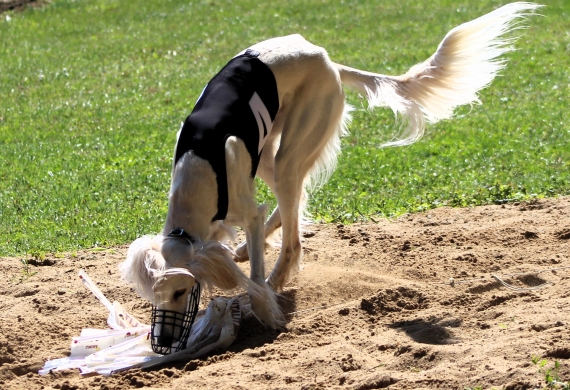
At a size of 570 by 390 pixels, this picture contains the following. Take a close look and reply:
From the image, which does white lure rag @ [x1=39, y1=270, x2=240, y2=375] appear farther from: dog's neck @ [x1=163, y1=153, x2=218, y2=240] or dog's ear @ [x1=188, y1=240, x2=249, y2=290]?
dog's neck @ [x1=163, y1=153, x2=218, y2=240]

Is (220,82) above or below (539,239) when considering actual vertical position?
above

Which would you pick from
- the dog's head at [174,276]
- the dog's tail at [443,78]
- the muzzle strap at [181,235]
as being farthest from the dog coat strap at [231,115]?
the dog's tail at [443,78]

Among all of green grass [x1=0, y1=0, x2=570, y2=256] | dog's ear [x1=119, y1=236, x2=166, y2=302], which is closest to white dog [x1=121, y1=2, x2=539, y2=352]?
dog's ear [x1=119, y1=236, x2=166, y2=302]

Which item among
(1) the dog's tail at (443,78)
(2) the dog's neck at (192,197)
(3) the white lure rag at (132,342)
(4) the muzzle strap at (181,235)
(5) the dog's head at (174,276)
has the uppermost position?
(1) the dog's tail at (443,78)

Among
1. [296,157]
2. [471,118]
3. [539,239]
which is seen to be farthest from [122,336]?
[471,118]

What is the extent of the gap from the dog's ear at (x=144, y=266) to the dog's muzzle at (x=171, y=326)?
5.2 inches

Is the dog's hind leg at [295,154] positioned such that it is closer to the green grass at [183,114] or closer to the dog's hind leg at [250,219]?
the dog's hind leg at [250,219]

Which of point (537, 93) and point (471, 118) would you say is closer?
point (471, 118)

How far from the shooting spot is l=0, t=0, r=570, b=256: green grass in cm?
796

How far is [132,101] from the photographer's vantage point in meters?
12.5

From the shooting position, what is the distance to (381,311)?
5473 mm

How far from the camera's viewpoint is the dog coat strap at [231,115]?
5.26 meters

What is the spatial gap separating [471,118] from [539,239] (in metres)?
4.43

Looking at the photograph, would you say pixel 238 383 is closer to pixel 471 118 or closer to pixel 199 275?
pixel 199 275
